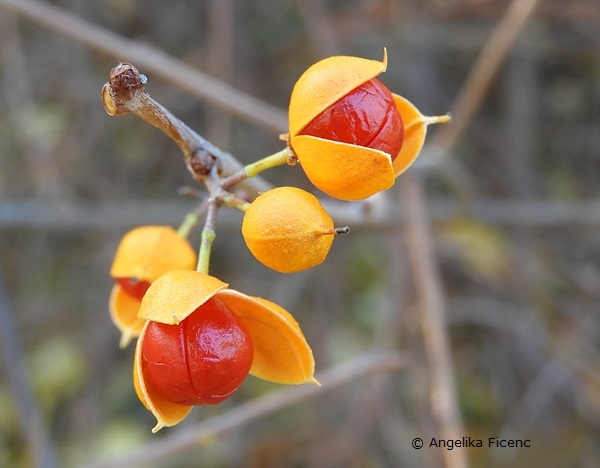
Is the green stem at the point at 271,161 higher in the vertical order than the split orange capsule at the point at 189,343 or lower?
higher

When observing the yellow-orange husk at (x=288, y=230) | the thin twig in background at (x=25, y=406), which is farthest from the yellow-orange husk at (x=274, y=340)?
the thin twig in background at (x=25, y=406)

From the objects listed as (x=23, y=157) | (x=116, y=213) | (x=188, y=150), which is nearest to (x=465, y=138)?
(x=116, y=213)

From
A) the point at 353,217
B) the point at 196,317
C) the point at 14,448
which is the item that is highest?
the point at 196,317

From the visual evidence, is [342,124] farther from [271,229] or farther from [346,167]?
[271,229]

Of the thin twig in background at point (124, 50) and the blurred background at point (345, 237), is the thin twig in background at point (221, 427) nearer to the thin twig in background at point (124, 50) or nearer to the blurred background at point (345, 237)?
the thin twig in background at point (124, 50)

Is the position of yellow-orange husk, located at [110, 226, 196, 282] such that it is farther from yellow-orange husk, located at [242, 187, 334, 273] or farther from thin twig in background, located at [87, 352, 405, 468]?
thin twig in background, located at [87, 352, 405, 468]

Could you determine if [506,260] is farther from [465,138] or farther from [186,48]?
[186,48]

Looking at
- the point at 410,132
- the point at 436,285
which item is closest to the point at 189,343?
the point at 410,132
